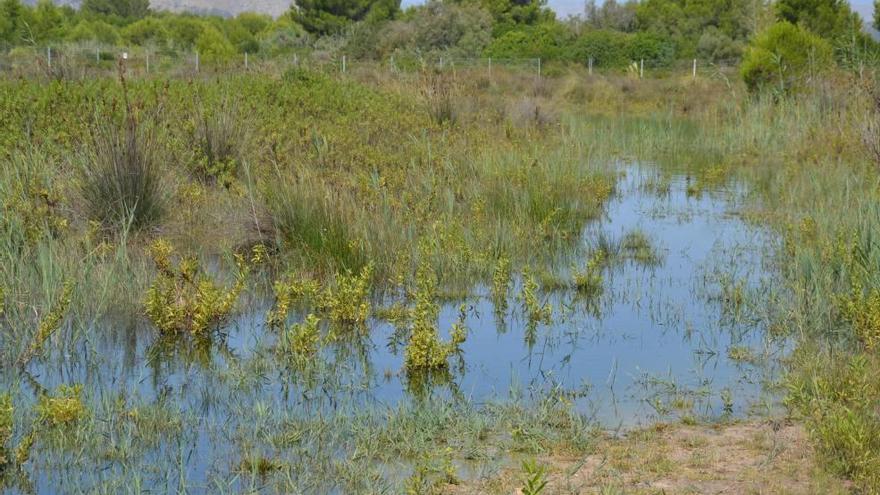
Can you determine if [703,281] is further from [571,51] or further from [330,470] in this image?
[571,51]

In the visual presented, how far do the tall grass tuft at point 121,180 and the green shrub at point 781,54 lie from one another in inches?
526

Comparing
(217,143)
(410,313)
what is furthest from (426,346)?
(217,143)

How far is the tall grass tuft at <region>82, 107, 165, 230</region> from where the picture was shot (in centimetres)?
802

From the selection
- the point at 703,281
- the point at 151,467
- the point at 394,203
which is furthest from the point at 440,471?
the point at 394,203

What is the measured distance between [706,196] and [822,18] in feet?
49.2

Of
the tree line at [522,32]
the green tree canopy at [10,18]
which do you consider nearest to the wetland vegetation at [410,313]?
the tree line at [522,32]

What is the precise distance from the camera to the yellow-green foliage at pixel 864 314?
5.64 m

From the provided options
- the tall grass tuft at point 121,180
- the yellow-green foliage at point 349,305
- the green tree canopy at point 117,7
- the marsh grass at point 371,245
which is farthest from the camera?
the green tree canopy at point 117,7

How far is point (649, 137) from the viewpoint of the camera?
55.5 ft

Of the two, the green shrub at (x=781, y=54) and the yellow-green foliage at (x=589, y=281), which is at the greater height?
the green shrub at (x=781, y=54)

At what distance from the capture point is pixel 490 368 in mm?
5734

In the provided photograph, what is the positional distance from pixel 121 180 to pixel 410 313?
286 centimetres

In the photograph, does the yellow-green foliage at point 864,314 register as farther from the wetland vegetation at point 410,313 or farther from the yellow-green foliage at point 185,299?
the yellow-green foliage at point 185,299

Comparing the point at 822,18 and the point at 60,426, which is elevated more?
the point at 822,18
